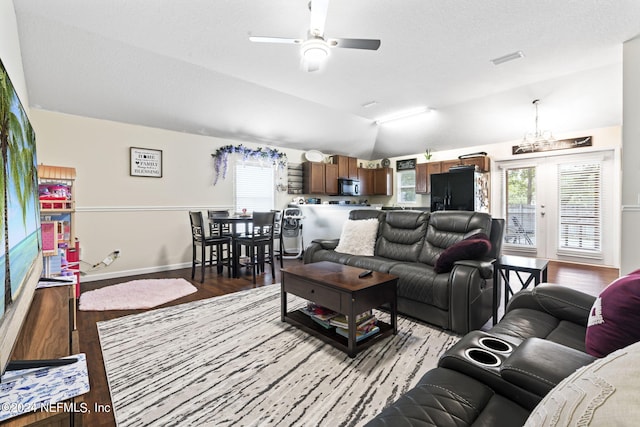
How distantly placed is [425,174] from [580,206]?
2.87 metres

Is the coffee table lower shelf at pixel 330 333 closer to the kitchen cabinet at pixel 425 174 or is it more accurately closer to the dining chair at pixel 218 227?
the dining chair at pixel 218 227

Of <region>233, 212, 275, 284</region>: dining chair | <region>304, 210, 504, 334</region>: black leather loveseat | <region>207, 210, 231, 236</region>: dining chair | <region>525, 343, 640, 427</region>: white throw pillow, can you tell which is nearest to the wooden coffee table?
<region>304, 210, 504, 334</region>: black leather loveseat

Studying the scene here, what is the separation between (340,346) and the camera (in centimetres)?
211

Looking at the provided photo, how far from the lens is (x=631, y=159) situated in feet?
10.2

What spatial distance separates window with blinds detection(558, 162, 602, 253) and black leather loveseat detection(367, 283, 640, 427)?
16.0ft

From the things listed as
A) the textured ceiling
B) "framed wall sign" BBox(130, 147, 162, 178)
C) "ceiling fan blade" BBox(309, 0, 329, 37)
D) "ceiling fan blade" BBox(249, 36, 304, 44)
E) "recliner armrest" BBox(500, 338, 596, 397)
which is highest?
the textured ceiling

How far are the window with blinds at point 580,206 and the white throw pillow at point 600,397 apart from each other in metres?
6.22

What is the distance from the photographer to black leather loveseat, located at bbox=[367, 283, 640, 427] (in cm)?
45

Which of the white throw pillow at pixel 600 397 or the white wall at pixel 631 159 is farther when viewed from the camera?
the white wall at pixel 631 159

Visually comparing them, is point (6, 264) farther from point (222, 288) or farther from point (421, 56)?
point (421, 56)

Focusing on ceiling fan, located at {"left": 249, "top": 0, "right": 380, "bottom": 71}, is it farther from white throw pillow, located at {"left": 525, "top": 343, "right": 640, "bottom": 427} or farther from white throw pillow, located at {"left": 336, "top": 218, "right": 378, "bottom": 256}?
white throw pillow, located at {"left": 525, "top": 343, "right": 640, "bottom": 427}

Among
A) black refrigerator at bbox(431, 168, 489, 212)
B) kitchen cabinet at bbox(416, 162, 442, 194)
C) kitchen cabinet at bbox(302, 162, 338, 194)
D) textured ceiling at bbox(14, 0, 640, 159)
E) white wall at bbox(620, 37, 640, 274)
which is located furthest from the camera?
kitchen cabinet at bbox(416, 162, 442, 194)

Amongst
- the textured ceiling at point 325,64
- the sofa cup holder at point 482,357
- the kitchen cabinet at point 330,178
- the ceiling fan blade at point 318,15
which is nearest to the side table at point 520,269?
the sofa cup holder at point 482,357

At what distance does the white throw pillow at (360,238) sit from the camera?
3484 millimetres
